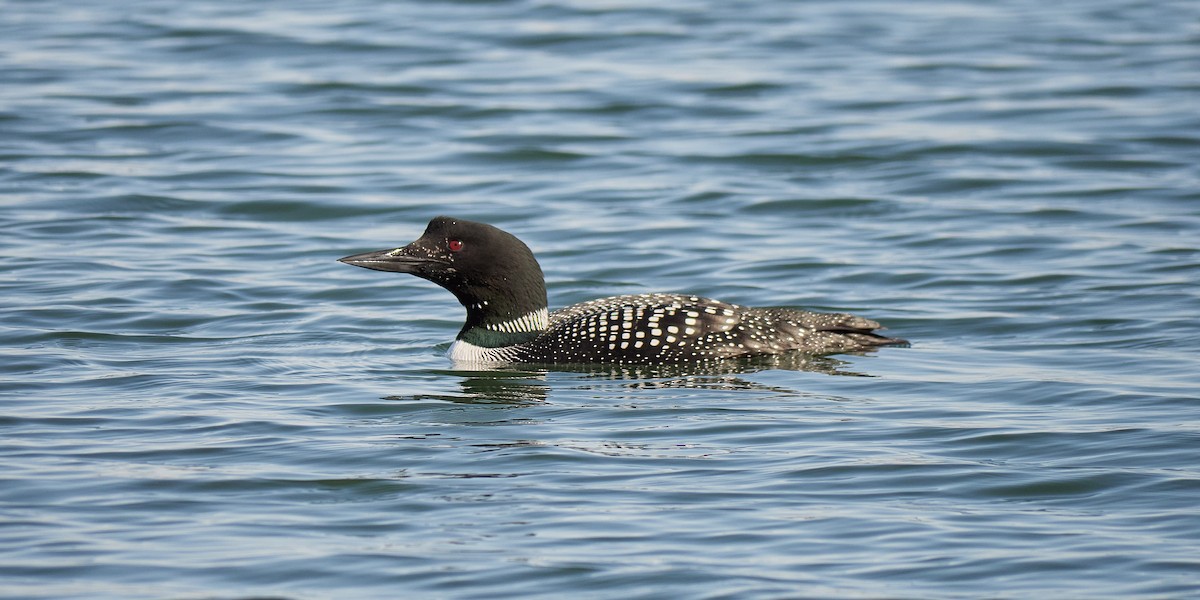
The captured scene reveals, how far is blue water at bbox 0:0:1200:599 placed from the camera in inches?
204

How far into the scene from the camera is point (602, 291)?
9.48m

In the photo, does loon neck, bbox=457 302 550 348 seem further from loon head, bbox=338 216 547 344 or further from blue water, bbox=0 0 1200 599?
blue water, bbox=0 0 1200 599

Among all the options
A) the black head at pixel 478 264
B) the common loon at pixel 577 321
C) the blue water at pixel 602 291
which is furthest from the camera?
the black head at pixel 478 264

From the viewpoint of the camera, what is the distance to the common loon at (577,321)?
7.62m

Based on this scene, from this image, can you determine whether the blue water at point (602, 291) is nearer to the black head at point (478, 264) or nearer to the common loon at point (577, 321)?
the common loon at point (577, 321)

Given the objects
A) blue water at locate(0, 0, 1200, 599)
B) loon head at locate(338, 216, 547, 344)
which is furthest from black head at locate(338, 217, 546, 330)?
blue water at locate(0, 0, 1200, 599)

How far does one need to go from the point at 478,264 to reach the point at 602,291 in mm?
1688

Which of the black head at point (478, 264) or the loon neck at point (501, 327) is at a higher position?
the black head at point (478, 264)

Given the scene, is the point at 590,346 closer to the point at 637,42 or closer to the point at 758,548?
the point at 758,548

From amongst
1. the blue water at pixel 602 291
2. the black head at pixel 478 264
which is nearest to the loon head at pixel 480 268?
the black head at pixel 478 264

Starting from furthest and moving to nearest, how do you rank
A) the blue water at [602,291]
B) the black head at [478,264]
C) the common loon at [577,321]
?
the black head at [478,264] < the common loon at [577,321] < the blue water at [602,291]

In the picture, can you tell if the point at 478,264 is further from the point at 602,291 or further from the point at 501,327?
the point at 602,291

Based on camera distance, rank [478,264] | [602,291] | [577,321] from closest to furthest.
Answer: [577,321], [478,264], [602,291]

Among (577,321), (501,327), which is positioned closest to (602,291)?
(501,327)
